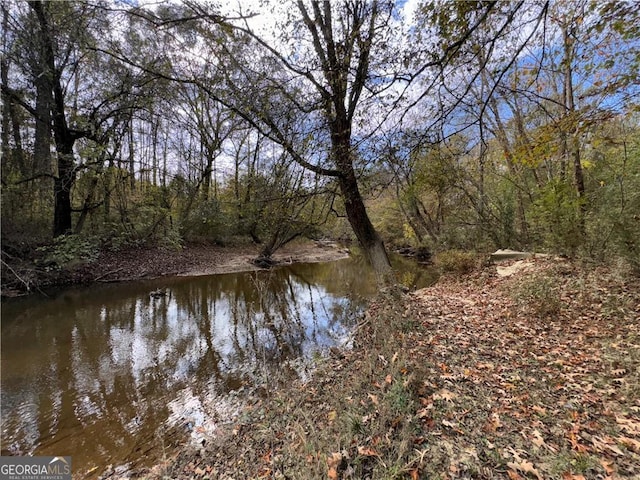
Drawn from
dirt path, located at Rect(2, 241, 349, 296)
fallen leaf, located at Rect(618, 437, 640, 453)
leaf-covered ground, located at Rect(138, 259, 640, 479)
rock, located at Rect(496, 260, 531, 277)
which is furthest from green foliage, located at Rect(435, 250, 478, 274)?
dirt path, located at Rect(2, 241, 349, 296)

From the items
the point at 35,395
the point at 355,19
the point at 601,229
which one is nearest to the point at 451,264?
the point at 601,229

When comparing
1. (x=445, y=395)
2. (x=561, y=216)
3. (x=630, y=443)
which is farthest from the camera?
(x=561, y=216)

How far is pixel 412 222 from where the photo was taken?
15.4 metres

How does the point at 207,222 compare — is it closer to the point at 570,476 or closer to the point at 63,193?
the point at 63,193

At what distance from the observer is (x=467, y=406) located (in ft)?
7.92

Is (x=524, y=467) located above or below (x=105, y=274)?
below

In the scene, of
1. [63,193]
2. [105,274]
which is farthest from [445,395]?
[63,193]

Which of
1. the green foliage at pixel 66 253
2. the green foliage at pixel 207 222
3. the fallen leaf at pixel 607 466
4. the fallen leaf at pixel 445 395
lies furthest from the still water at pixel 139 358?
the green foliage at pixel 207 222

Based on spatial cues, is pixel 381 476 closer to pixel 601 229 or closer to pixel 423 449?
pixel 423 449

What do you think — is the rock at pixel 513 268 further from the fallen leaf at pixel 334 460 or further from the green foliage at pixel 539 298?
the fallen leaf at pixel 334 460

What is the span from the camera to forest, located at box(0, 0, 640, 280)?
3.08 meters

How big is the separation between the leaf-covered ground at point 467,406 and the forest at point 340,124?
2.19m
